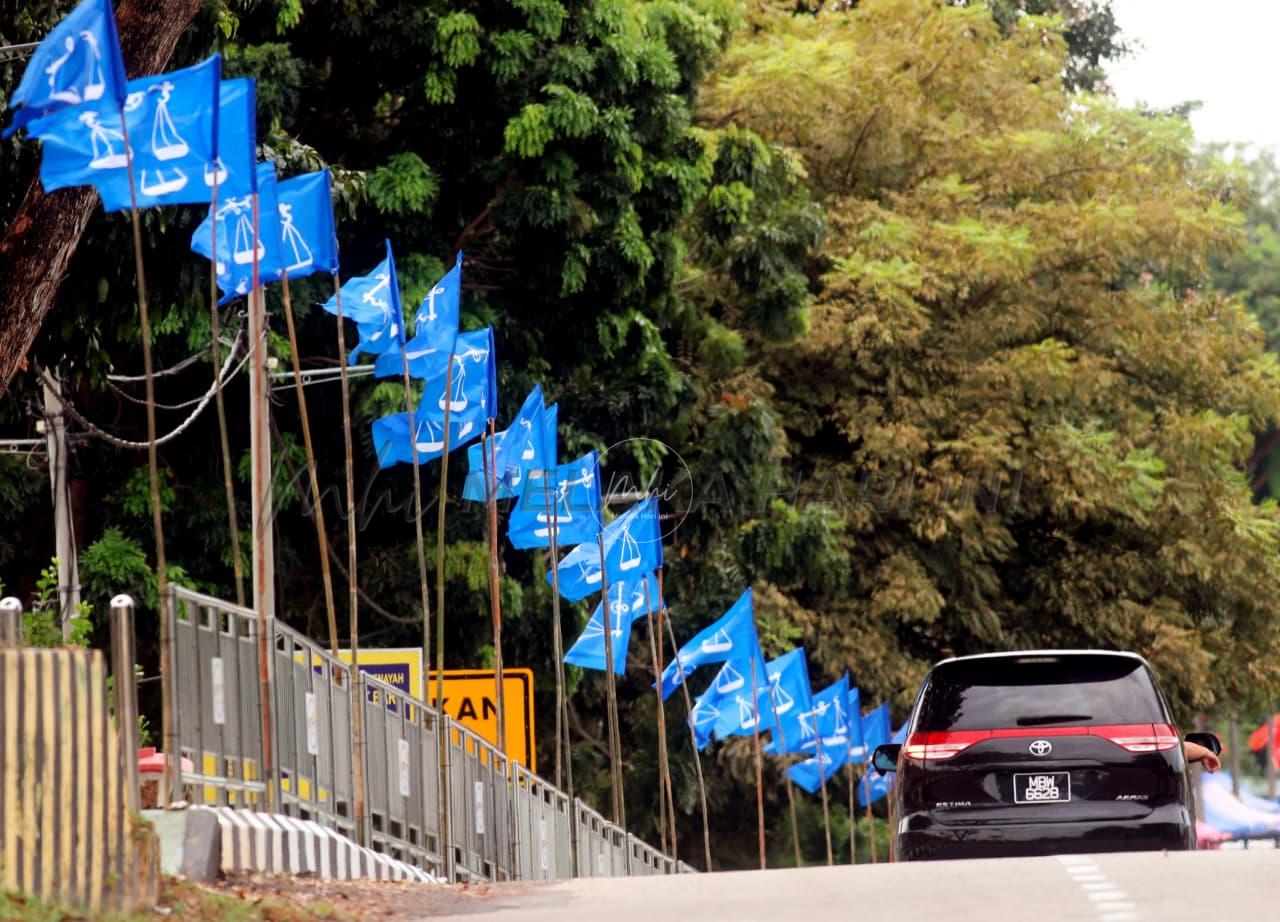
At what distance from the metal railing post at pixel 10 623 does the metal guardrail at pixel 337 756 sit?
1063 mm

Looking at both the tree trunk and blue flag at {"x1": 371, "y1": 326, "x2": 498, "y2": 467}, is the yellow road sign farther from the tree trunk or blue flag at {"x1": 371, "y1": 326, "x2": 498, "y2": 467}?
the tree trunk

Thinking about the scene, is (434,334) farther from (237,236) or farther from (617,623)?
(617,623)

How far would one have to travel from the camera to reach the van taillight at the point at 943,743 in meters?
12.6

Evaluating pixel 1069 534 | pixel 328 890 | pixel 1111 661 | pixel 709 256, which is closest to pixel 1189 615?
pixel 1069 534

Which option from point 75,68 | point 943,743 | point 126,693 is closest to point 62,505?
point 75,68

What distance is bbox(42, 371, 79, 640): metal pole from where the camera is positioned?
782 inches

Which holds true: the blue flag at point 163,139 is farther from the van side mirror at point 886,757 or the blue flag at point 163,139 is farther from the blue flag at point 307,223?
the van side mirror at point 886,757

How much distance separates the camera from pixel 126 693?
8836 mm

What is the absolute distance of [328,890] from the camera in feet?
35.0

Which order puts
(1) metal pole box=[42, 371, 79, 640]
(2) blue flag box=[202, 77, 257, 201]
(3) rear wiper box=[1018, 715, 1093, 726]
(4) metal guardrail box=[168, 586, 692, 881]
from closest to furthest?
(4) metal guardrail box=[168, 586, 692, 881], (3) rear wiper box=[1018, 715, 1093, 726], (2) blue flag box=[202, 77, 257, 201], (1) metal pole box=[42, 371, 79, 640]

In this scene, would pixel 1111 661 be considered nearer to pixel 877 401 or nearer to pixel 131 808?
pixel 131 808

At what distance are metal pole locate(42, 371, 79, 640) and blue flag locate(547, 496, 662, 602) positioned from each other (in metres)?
4.67

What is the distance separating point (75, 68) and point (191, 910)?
17.3ft

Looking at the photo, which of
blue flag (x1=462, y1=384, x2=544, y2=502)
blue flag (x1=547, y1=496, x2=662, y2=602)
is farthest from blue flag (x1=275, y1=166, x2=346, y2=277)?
blue flag (x1=547, y1=496, x2=662, y2=602)
